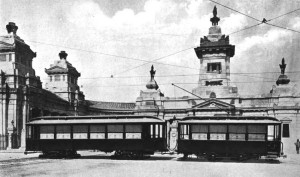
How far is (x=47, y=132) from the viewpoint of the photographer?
74.3 feet

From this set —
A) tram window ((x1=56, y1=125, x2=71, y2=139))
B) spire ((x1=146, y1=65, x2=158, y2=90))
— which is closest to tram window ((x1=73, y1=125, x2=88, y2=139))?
tram window ((x1=56, y1=125, x2=71, y2=139))

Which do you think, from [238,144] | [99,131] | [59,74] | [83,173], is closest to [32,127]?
[99,131]

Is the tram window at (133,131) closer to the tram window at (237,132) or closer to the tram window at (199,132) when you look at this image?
the tram window at (199,132)

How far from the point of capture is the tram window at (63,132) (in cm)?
2242

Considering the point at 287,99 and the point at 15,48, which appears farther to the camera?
the point at 287,99

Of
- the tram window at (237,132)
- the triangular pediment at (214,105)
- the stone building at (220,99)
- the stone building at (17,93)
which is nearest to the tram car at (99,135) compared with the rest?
the tram window at (237,132)

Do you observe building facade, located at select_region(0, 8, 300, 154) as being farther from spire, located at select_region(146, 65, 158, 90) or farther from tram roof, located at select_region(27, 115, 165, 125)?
tram roof, located at select_region(27, 115, 165, 125)

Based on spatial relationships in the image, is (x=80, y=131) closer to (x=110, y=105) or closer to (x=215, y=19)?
(x=215, y=19)

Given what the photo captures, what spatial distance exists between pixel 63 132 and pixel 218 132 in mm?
9821

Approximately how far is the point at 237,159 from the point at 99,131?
8754 mm

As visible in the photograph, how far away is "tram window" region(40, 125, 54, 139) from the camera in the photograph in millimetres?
22562

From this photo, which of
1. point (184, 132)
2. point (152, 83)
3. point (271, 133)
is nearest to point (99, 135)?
point (184, 132)

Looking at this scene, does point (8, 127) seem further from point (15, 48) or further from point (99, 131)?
point (99, 131)

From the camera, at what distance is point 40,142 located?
74.0ft
